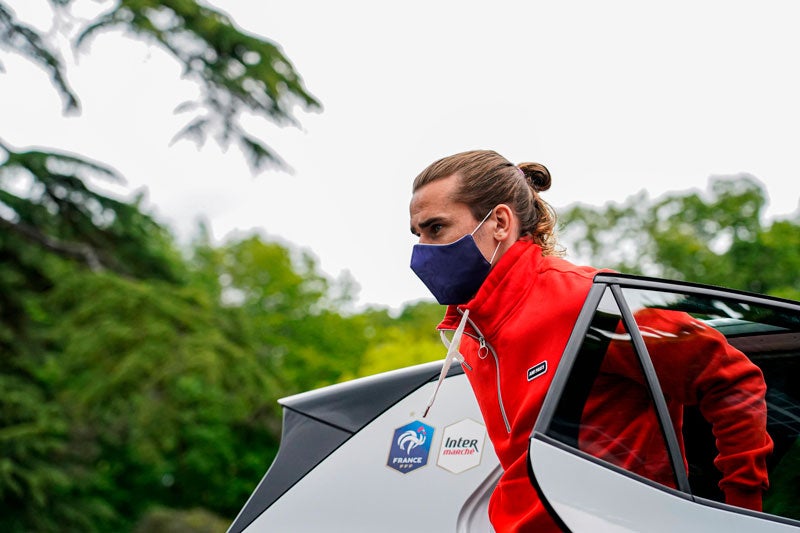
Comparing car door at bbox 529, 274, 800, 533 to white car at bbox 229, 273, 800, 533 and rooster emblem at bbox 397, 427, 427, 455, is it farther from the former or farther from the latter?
rooster emblem at bbox 397, 427, 427, 455

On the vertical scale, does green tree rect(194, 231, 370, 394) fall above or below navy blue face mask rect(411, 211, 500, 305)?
above

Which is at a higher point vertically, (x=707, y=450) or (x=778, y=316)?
(x=778, y=316)

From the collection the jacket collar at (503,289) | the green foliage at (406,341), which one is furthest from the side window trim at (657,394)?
the green foliage at (406,341)

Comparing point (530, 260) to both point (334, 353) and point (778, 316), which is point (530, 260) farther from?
point (334, 353)

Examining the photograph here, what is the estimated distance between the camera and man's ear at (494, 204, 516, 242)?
2.23 metres

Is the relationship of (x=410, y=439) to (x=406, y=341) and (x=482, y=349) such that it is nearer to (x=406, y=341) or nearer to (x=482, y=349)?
(x=482, y=349)

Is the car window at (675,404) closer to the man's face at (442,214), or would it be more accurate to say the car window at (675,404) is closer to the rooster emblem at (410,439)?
the man's face at (442,214)

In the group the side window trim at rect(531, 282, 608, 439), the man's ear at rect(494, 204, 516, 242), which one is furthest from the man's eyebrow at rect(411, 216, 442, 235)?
the side window trim at rect(531, 282, 608, 439)

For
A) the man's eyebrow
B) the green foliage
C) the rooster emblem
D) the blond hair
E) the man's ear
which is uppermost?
the green foliage

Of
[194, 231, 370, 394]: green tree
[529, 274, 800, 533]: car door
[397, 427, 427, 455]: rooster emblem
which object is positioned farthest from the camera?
[194, 231, 370, 394]: green tree

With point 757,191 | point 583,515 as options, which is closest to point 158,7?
point 583,515

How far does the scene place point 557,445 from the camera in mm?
1692

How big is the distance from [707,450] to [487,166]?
93 cm

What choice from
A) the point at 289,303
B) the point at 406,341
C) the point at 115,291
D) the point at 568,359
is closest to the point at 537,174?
the point at 568,359
